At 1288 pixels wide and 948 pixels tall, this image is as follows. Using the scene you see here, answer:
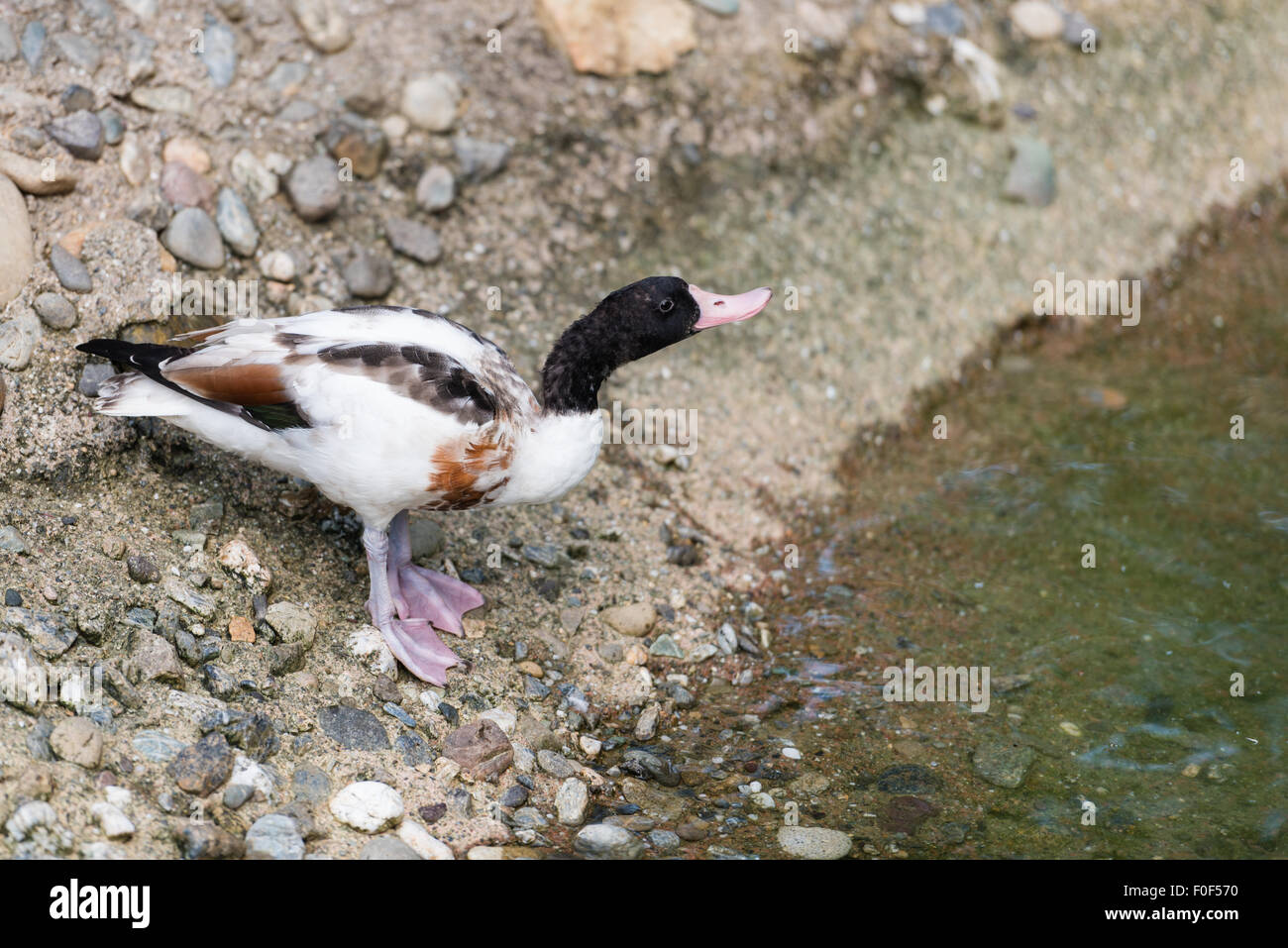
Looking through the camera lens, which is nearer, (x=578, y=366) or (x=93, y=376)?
(x=578, y=366)

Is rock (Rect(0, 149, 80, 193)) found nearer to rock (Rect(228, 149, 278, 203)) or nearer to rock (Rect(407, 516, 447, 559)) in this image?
rock (Rect(228, 149, 278, 203))

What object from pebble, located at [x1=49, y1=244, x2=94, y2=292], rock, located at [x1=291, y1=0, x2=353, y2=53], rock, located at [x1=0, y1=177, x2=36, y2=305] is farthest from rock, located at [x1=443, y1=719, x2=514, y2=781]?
rock, located at [x1=291, y1=0, x2=353, y2=53]

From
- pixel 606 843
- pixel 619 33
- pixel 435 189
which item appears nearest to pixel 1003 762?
pixel 606 843

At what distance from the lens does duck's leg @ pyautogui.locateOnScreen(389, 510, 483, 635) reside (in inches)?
226

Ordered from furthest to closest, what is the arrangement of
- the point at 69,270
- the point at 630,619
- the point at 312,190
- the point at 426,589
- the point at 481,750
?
the point at 312,190 < the point at 630,619 < the point at 69,270 < the point at 426,589 < the point at 481,750

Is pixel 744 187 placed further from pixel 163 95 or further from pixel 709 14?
pixel 163 95

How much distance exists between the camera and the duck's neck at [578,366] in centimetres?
546

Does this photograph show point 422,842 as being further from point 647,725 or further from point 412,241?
point 412,241

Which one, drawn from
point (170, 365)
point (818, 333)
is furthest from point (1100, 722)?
point (170, 365)

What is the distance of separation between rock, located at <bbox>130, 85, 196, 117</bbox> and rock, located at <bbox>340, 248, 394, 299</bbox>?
121 centimetres

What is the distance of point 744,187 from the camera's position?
821cm

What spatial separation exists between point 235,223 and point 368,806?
3577 mm

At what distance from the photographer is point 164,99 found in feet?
22.8

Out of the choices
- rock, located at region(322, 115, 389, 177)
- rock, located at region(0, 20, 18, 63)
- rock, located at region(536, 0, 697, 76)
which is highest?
rock, located at region(536, 0, 697, 76)
